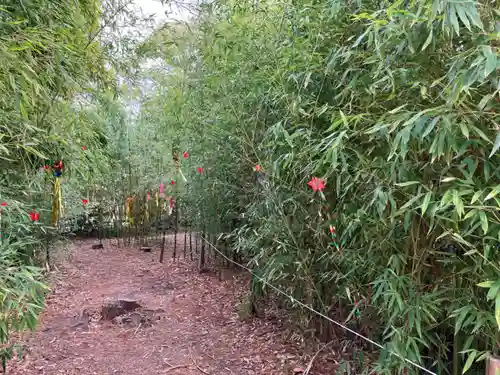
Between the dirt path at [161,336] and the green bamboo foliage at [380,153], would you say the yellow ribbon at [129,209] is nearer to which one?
the dirt path at [161,336]

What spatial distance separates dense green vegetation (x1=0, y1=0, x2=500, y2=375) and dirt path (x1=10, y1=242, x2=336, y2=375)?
51 centimetres

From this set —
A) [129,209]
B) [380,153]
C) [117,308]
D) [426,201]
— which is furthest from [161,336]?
[129,209]

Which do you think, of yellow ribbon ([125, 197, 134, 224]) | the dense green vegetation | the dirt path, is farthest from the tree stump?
yellow ribbon ([125, 197, 134, 224])

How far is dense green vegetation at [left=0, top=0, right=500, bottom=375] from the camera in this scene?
1.22 m

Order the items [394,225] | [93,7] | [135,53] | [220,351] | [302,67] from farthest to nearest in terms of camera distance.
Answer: [135,53]
[220,351]
[93,7]
[302,67]
[394,225]

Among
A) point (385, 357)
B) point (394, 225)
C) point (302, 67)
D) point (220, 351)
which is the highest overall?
point (302, 67)

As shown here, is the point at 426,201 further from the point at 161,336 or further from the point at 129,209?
the point at 129,209

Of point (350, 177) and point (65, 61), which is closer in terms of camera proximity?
point (350, 177)

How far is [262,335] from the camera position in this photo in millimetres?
3211

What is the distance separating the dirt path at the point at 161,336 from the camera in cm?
279

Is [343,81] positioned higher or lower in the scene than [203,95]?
lower

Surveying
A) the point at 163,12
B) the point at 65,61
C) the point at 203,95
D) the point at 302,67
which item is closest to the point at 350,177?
the point at 302,67

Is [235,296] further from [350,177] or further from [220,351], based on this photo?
[350,177]

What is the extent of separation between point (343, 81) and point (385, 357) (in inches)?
50.6
